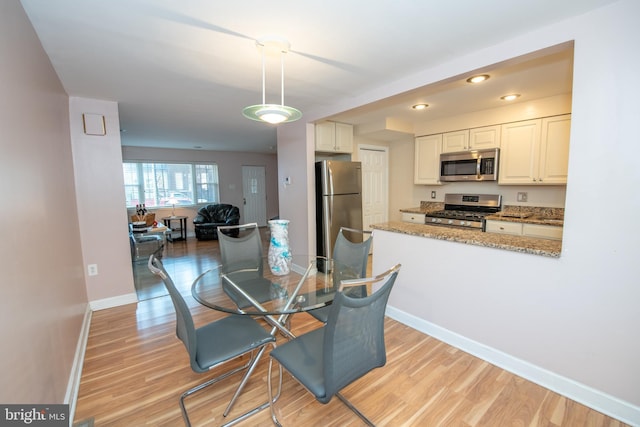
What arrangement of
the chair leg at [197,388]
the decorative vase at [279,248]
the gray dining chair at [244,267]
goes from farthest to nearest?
1. the decorative vase at [279,248]
2. the gray dining chair at [244,267]
3. the chair leg at [197,388]

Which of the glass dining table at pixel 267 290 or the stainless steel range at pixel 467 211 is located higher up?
the stainless steel range at pixel 467 211

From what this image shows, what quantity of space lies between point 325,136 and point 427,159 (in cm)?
173

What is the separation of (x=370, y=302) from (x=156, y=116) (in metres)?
3.98

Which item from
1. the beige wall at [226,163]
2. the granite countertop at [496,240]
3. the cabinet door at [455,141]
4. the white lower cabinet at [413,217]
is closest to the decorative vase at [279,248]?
the granite countertop at [496,240]

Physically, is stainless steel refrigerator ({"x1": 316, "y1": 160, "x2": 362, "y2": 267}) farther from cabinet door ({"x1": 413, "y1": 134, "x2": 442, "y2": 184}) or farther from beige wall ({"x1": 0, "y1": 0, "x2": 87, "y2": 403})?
beige wall ({"x1": 0, "y1": 0, "x2": 87, "y2": 403})

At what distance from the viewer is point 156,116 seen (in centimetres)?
385

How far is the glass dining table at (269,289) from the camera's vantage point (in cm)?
170

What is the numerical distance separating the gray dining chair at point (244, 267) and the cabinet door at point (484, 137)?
10.8 ft

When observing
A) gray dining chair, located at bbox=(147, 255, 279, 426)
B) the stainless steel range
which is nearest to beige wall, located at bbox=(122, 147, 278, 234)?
the stainless steel range

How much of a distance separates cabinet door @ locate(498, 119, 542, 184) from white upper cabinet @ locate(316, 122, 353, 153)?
210 centimetres

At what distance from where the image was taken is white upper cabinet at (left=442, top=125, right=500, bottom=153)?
3.79 m

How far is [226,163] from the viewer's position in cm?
821

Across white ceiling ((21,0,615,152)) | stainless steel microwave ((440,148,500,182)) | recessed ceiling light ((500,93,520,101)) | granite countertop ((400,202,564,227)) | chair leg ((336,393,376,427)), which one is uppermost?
recessed ceiling light ((500,93,520,101))

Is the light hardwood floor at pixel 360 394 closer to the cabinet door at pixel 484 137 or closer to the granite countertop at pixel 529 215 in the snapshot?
the granite countertop at pixel 529 215
